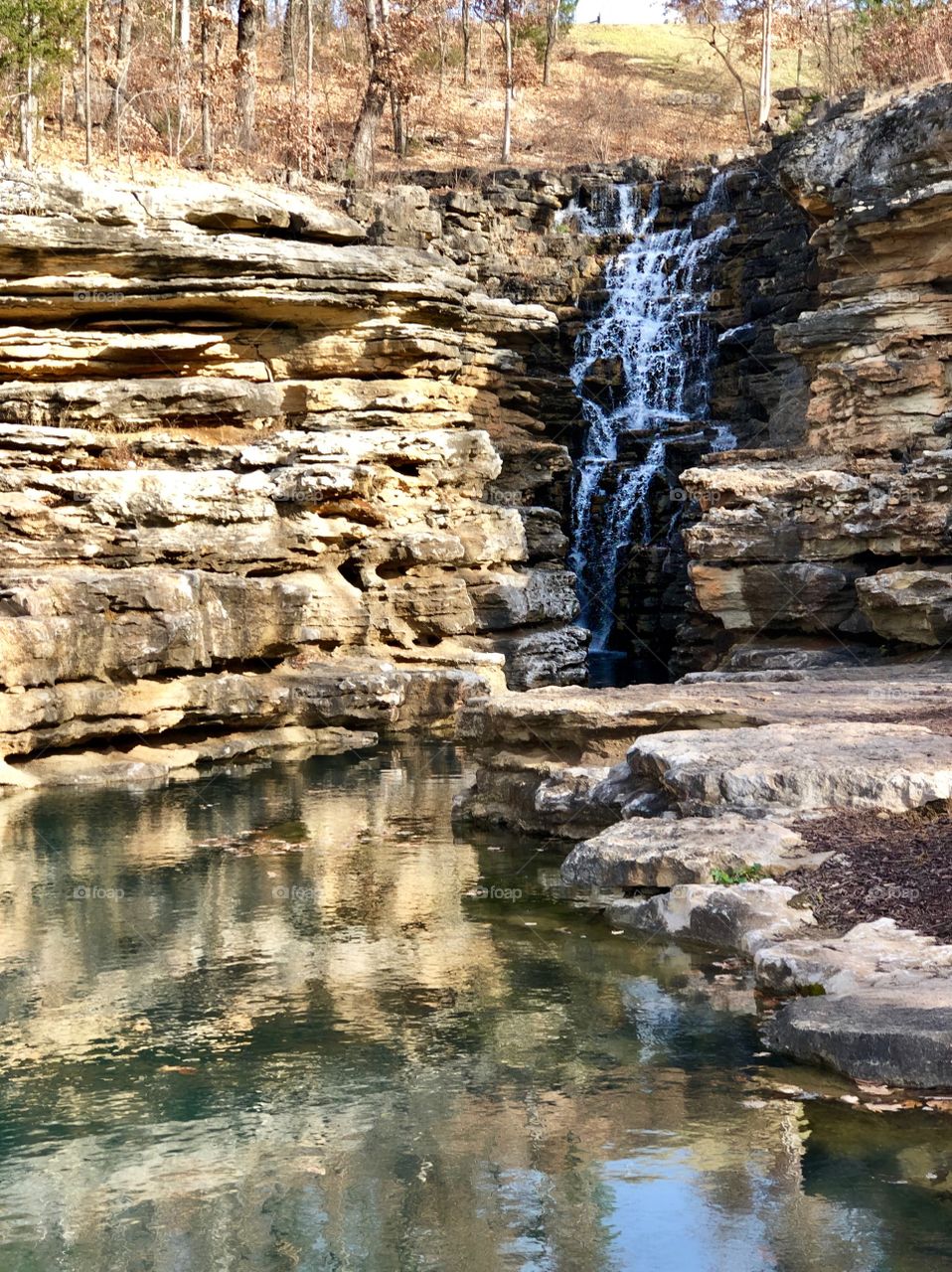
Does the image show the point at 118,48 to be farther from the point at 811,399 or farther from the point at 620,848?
the point at 620,848

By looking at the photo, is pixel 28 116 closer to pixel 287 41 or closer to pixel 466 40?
pixel 287 41

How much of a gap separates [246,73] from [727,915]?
30691mm

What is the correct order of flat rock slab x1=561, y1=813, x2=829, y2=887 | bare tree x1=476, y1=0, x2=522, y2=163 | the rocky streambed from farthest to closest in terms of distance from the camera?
bare tree x1=476, y1=0, x2=522, y2=163 → the rocky streambed → flat rock slab x1=561, y1=813, x2=829, y2=887

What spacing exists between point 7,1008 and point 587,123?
45.4 m

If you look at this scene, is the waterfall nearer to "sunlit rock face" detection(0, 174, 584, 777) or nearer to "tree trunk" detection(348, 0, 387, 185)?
"sunlit rock face" detection(0, 174, 584, 777)

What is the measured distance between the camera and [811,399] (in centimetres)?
2605

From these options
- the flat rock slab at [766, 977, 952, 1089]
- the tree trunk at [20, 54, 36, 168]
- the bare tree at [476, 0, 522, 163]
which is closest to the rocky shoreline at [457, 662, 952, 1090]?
the flat rock slab at [766, 977, 952, 1089]

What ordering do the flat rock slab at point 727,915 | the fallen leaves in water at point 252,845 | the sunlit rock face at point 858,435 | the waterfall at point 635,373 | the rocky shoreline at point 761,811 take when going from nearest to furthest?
1. the rocky shoreline at point 761,811
2. the flat rock slab at point 727,915
3. the fallen leaves in water at point 252,845
4. the sunlit rock face at point 858,435
5. the waterfall at point 635,373

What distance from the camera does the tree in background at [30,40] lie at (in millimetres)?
28562

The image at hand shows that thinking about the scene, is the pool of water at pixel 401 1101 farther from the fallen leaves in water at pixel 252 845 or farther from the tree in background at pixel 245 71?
the tree in background at pixel 245 71

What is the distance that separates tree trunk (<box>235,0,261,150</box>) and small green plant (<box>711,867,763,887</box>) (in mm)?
29185

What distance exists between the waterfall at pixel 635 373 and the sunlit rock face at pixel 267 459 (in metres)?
1.73

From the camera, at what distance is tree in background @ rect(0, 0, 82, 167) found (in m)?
28.6

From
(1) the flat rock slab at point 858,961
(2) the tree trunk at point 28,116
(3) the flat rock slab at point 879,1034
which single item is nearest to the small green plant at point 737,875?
(1) the flat rock slab at point 858,961
